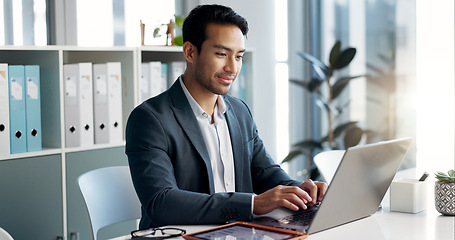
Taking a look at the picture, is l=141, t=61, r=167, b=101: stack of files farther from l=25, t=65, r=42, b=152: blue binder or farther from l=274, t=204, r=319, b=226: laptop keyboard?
l=274, t=204, r=319, b=226: laptop keyboard

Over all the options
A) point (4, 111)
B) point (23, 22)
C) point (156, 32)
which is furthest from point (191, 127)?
point (23, 22)

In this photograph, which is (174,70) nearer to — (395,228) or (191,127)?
(191,127)

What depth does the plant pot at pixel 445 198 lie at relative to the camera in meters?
1.81

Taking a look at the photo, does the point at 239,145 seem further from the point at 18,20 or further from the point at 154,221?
the point at 18,20

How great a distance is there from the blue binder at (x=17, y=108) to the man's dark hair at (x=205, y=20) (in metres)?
1.02

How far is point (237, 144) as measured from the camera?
2184 mm

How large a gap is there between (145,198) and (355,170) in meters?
0.65

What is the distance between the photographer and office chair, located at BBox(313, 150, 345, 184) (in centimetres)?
256

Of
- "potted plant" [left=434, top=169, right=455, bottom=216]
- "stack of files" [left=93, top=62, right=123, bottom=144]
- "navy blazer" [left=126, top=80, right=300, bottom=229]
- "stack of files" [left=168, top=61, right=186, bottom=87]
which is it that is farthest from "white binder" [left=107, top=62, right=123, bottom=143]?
"potted plant" [left=434, top=169, right=455, bottom=216]

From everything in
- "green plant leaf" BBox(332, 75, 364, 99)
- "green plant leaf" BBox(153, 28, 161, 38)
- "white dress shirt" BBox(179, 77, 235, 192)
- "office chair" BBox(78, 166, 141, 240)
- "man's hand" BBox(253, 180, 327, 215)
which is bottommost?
"office chair" BBox(78, 166, 141, 240)

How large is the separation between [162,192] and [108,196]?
55 centimetres

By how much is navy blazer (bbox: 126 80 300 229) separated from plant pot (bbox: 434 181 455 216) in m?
0.48

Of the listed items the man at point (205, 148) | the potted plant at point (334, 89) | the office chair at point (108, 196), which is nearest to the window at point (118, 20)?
the potted plant at point (334, 89)

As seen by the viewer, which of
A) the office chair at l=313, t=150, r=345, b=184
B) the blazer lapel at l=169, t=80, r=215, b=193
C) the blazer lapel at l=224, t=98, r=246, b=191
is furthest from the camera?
the office chair at l=313, t=150, r=345, b=184
